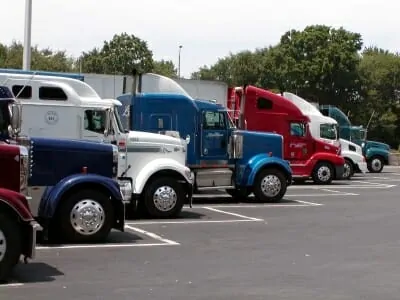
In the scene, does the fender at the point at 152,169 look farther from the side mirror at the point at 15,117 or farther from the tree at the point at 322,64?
the tree at the point at 322,64

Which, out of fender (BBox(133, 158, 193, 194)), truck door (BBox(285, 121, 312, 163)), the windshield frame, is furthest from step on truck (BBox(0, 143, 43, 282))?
the windshield frame

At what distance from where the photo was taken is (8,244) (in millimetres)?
8617

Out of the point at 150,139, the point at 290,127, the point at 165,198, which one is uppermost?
the point at 290,127

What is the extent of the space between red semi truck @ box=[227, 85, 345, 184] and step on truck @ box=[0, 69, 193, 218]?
5767 mm

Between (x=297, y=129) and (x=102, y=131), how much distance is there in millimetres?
10833

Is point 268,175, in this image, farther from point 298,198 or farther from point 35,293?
point 35,293

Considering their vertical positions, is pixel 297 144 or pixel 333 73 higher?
pixel 333 73

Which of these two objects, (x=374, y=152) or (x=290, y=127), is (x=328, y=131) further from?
(x=374, y=152)

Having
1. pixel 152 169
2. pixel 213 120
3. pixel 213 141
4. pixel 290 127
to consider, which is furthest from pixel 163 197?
pixel 290 127

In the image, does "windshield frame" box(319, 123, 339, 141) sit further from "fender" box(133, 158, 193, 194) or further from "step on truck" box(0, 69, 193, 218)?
"fender" box(133, 158, 193, 194)

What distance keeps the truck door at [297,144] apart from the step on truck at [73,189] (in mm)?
12978

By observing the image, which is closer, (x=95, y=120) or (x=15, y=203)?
(x=15, y=203)

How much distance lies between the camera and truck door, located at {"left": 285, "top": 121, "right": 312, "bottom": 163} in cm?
2470

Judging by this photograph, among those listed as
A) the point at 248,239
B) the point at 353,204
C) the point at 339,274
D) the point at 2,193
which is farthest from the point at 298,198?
the point at 2,193
